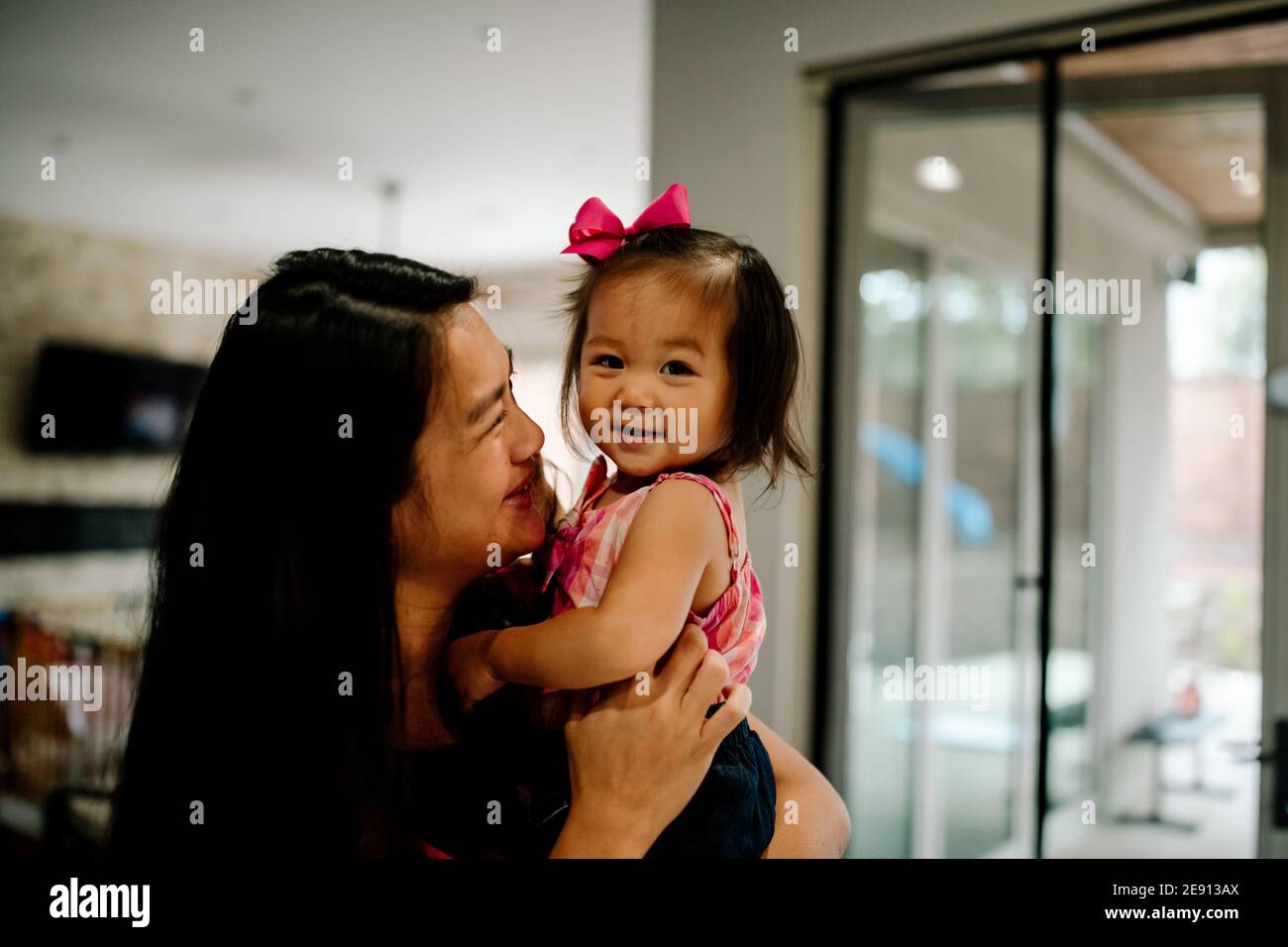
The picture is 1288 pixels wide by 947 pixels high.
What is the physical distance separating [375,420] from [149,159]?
313 cm

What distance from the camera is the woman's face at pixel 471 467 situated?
765 mm

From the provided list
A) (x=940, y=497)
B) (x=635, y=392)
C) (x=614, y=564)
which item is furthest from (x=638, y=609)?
(x=940, y=497)

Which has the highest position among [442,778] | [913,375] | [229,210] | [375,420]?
[229,210]

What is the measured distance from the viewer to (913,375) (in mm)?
2023

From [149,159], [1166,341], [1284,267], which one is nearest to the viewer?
[1284,267]

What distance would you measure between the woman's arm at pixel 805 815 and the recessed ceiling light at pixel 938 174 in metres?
1.45

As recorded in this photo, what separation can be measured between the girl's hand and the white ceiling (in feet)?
1.21

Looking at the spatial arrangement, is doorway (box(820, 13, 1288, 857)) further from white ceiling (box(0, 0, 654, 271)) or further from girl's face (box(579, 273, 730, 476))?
girl's face (box(579, 273, 730, 476))

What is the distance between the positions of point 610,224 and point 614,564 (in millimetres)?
298

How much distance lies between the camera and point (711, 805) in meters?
0.79

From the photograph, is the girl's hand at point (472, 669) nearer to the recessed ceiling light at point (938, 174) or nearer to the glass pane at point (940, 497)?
the glass pane at point (940, 497)

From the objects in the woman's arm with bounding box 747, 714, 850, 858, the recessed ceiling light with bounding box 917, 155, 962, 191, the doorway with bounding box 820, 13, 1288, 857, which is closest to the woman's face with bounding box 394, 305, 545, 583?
the woman's arm with bounding box 747, 714, 850, 858
